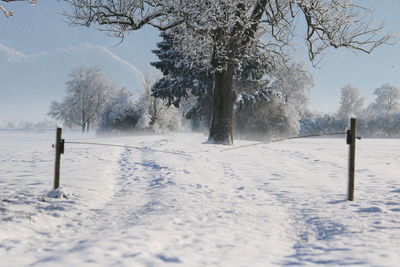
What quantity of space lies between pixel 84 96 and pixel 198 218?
53455 millimetres

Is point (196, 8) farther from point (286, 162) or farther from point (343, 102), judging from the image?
point (343, 102)

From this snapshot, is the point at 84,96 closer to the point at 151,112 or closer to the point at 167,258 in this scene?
the point at 151,112

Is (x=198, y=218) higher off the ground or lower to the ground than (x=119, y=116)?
lower

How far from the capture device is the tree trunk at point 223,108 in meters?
15.8

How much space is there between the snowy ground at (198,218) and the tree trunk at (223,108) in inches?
266

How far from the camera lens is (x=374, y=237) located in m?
4.23

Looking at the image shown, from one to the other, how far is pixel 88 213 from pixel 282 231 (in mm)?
2887

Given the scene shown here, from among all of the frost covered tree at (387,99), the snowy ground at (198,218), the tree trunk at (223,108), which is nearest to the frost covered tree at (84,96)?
the tree trunk at (223,108)

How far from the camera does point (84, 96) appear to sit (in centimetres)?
5494

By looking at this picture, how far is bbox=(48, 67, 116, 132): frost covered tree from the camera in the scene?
55019 millimetres

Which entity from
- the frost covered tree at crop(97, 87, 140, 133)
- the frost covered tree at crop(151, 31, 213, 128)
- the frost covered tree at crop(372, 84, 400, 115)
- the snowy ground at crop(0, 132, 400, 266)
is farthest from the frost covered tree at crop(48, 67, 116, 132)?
the frost covered tree at crop(372, 84, 400, 115)

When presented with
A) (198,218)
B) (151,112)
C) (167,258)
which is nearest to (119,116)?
(151,112)

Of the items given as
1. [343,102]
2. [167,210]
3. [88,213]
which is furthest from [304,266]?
[343,102]

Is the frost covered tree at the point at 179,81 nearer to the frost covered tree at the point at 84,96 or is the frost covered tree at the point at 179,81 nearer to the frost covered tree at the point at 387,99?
the frost covered tree at the point at 84,96
